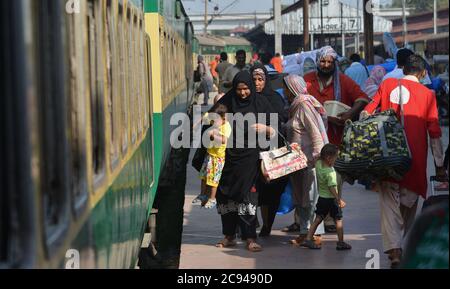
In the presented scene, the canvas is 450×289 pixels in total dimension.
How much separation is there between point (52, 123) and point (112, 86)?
2154mm

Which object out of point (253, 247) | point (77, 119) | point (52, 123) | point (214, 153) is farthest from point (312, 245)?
point (52, 123)

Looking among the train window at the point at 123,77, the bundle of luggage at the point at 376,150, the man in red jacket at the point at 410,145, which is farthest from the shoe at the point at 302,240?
the train window at the point at 123,77

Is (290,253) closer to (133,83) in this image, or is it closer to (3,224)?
(133,83)

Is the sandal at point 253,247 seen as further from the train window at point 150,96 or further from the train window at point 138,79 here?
the train window at point 138,79

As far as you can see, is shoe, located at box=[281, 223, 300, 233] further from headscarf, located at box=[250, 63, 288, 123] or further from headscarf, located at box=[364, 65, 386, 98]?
headscarf, located at box=[364, 65, 386, 98]

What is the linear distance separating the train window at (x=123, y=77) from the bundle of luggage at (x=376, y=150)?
209cm

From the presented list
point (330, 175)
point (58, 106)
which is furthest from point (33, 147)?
point (330, 175)

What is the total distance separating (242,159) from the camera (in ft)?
30.9

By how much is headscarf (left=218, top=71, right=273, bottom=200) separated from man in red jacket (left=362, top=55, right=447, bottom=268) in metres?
1.37

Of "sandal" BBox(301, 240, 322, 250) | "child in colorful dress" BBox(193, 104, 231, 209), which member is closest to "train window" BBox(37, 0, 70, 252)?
"child in colorful dress" BBox(193, 104, 231, 209)

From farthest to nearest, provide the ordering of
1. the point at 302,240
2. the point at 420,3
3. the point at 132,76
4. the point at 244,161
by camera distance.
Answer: the point at 420,3 → the point at 302,240 → the point at 244,161 → the point at 132,76

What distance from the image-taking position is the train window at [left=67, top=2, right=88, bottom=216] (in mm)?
3822

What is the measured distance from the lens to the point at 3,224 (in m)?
2.85

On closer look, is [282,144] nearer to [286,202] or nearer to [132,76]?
[286,202]
